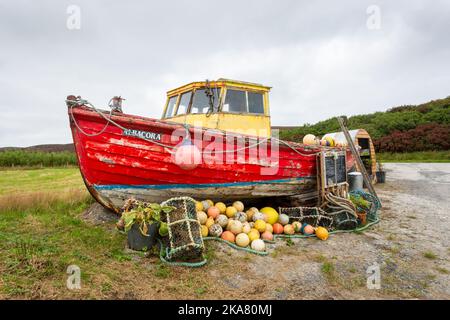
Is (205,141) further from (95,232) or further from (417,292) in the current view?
(417,292)

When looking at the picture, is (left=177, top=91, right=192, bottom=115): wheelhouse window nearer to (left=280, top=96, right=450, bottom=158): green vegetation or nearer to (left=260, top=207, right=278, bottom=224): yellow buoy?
(left=260, top=207, right=278, bottom=224): yellow buoy

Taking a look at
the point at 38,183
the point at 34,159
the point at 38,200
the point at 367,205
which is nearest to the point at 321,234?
the point at 367,205

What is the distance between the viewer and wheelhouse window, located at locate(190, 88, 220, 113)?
5932 mm

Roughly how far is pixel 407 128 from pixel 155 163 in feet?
95.8

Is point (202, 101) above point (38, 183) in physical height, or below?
above

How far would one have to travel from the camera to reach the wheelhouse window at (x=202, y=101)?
5.93 m

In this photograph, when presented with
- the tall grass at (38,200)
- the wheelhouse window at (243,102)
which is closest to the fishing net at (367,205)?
the wheelhouse window at (243,102)

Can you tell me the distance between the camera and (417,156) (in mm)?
22172

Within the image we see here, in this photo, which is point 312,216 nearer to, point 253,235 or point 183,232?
point 253,235

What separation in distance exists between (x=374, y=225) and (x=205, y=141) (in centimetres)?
384

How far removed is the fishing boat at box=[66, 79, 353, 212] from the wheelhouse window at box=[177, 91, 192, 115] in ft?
0.82

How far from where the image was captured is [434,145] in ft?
73.0

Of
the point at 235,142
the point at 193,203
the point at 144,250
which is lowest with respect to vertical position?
the point at 144,250

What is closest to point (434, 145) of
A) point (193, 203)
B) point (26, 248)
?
point (193, 203)
